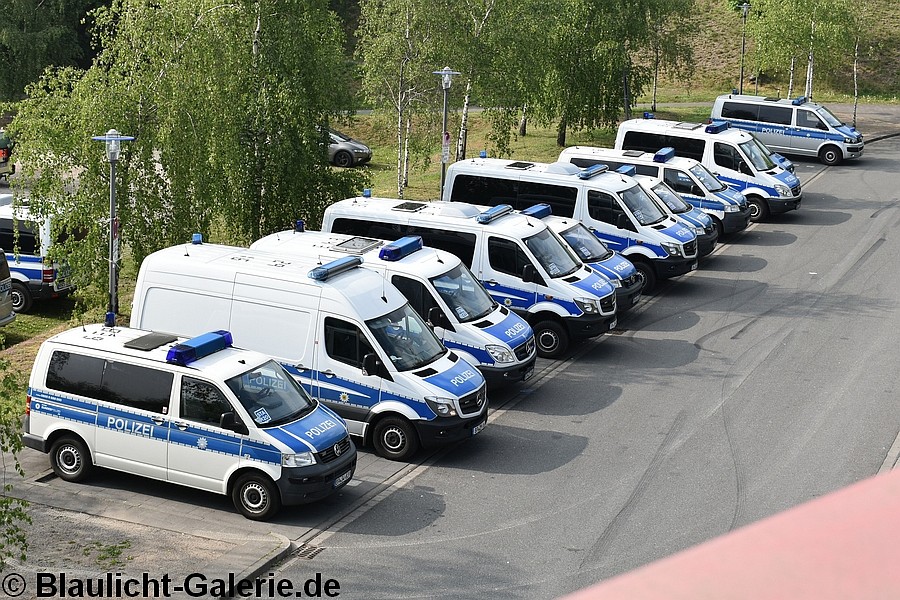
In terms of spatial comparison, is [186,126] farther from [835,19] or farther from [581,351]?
[835,19]

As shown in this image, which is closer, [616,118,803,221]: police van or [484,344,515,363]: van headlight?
[484,344,515,363]: van headlight

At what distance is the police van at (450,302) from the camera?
1534cm

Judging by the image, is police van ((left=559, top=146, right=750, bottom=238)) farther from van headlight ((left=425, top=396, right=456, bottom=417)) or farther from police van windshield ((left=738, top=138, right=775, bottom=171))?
van headlight ((left=425, top=396, right=456, bottom=417))

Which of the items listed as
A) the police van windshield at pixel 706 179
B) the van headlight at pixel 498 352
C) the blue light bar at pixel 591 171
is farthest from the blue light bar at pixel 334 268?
the police van windshield at pixel 706 179

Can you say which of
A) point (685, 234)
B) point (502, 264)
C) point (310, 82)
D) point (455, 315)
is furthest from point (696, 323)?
point (310, 82)

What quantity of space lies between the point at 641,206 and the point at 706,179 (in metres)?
4.43

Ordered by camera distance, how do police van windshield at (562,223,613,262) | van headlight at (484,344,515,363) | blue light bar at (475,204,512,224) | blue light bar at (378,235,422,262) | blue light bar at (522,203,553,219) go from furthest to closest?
police van windshield at (562,223,613,262)
blue light bar at (522,203,553,219)
blue light bar at (475,204,512,224)
blue light bar at (378,235,422,262)
van headlight at (484,344,515,363)

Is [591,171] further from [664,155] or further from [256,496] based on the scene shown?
[256,496]

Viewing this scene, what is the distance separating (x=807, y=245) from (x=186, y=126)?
1505 centimetres

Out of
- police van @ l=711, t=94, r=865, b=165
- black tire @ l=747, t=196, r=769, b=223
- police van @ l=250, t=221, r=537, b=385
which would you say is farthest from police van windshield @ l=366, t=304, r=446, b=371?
police van @ l=711, t=94, r=865, b=165

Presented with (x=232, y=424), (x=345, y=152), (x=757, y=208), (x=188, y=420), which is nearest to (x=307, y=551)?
(x=232, y=424)

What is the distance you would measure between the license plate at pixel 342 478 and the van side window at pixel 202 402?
54.3 inches

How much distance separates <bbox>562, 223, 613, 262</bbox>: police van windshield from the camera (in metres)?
19.0

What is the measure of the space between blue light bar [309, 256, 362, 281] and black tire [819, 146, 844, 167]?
2458cm
